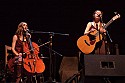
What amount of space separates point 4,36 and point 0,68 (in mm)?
1162

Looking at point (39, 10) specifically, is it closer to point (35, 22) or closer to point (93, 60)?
point (35, 22)

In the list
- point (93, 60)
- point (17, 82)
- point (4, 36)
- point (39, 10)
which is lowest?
point (17, 82)

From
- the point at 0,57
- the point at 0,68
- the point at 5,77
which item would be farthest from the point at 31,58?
the point at 0,57

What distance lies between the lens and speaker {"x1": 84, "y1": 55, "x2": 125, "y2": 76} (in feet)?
14.5

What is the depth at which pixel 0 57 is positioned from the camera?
314 inches

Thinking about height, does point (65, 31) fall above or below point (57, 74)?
above

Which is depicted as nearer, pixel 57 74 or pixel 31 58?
pixel 31 58

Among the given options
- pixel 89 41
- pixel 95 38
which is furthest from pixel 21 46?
pixel 95 38

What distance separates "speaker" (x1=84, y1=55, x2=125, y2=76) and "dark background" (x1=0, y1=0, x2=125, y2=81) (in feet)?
12.2

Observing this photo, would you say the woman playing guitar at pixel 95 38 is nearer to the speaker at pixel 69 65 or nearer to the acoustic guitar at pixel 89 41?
the acoustic guitar at pixel 89 41

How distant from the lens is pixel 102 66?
15.0ft

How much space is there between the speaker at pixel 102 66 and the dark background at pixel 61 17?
3709mm

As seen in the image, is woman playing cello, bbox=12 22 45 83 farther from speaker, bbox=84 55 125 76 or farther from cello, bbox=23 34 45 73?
speaker, bbox=84 55 125 76

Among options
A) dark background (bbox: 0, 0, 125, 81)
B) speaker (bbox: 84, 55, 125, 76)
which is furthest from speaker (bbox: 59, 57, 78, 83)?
speaker (bbox: 84, 55, 125, 76)
